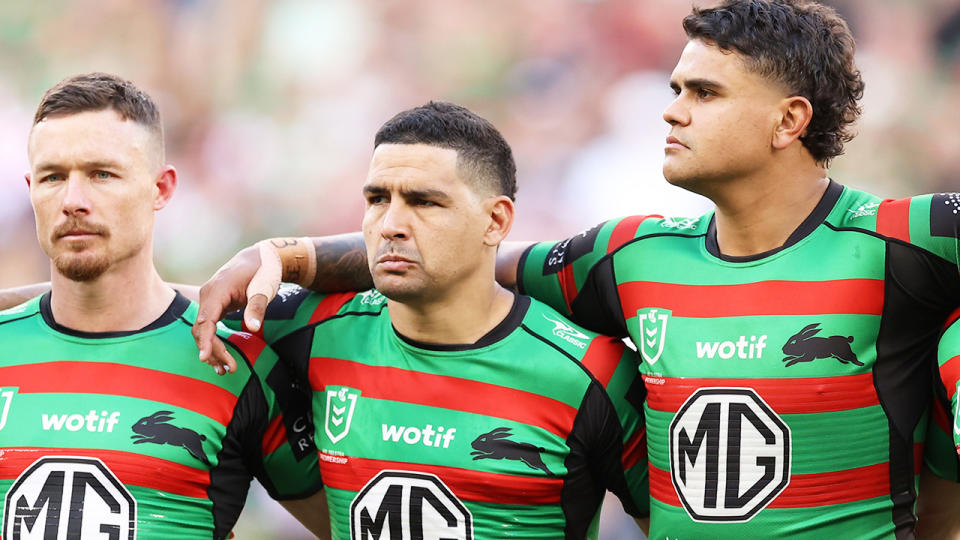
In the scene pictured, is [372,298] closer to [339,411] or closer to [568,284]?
[339,411]

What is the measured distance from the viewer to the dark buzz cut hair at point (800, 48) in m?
3.40

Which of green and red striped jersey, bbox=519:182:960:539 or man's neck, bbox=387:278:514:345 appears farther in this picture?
man's neck, bbox=387:278:514:345

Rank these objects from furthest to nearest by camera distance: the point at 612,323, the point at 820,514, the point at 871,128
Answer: the point at 871,128 → the point at 612,323 → the point at 820,514

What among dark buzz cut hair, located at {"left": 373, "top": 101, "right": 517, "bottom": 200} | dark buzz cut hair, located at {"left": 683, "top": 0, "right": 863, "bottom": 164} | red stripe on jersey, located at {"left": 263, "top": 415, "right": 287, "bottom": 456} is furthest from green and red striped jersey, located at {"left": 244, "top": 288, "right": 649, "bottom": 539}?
dark buzz cut hair, located at {"left": 683, "top": 0, "right": 863, "bottom": 164}

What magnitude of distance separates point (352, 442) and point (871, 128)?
5.40 metres

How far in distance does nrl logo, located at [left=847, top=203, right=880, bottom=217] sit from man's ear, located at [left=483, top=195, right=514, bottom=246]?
106cm

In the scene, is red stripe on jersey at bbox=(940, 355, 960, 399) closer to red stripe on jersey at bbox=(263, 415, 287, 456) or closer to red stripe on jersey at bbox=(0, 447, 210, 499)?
red stripe on jersey at bbox=(263, 415, 287, 456)

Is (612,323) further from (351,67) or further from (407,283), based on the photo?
(351,67)

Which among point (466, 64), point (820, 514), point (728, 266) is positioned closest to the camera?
point (820, 514)

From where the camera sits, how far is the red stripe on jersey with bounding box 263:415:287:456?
3547mm

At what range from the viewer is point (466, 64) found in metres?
8.48

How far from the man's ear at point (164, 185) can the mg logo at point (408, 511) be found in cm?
117

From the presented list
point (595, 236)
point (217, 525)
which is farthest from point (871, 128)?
point (217, 525)

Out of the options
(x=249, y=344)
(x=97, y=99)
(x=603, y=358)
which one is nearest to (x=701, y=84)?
(x=603, y=358)
